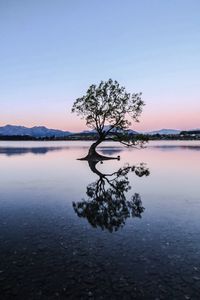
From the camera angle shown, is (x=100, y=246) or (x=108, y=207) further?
(x=108, y=207)

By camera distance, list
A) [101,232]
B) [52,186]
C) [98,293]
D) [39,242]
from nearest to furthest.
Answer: [98,293], [39,242], [101,232], [52,186]

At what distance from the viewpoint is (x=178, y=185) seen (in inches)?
1371

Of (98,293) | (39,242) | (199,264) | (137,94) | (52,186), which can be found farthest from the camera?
(137,94)

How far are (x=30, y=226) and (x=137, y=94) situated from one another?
2264 inches

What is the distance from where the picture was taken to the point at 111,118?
7056 cm

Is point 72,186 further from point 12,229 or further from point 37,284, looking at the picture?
point 37,284

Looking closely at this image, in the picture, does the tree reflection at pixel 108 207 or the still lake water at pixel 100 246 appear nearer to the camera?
the still lake water at pixel 100 246

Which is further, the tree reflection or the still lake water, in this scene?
the tree reflection

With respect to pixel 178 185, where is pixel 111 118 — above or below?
above

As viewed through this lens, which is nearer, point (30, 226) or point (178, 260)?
point (178, 260)

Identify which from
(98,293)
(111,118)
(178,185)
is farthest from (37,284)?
(111,118)

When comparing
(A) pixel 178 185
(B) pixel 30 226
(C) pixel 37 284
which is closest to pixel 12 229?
(B) pixel 30 226

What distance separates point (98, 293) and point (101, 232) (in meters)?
6.94

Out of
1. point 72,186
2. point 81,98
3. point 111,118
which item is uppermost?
point 81,98
